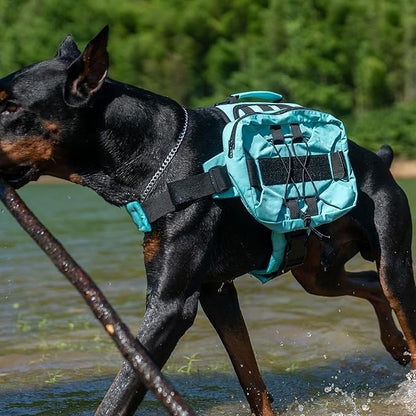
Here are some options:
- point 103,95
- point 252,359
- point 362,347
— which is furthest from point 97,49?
point 362,347

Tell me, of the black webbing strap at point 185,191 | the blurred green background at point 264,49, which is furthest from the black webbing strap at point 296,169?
the blurred green background at point 264,49

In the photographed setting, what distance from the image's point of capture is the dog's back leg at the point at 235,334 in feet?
16.0


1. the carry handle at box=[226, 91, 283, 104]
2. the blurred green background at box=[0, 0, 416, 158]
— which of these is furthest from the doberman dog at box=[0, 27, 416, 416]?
the blurred green background at box=[0, 0, 416, 158]

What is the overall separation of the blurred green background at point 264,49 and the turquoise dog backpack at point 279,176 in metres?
39.0

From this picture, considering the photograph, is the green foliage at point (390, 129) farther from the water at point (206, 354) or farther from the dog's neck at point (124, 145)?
the dog's neck at point (124, 145)

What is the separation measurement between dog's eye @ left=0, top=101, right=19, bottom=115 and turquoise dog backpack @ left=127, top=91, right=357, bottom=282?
0.71m

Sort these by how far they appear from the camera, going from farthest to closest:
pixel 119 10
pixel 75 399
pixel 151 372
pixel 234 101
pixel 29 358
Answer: pixel 119 10 < pixel 29 358 < pixel 75 399 < pixel 234 101 < pixel 151 372

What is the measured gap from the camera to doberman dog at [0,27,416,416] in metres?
3.99

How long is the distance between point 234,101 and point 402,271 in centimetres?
135

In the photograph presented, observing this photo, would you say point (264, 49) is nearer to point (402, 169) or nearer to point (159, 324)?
point (402, 169)

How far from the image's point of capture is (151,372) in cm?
331

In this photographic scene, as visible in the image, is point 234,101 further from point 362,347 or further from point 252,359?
point 362,347

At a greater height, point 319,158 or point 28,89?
point 28,89

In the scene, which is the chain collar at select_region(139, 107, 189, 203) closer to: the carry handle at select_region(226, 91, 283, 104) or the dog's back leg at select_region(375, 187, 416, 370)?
the carry handle at select_region(226, 91, 283, 104)
